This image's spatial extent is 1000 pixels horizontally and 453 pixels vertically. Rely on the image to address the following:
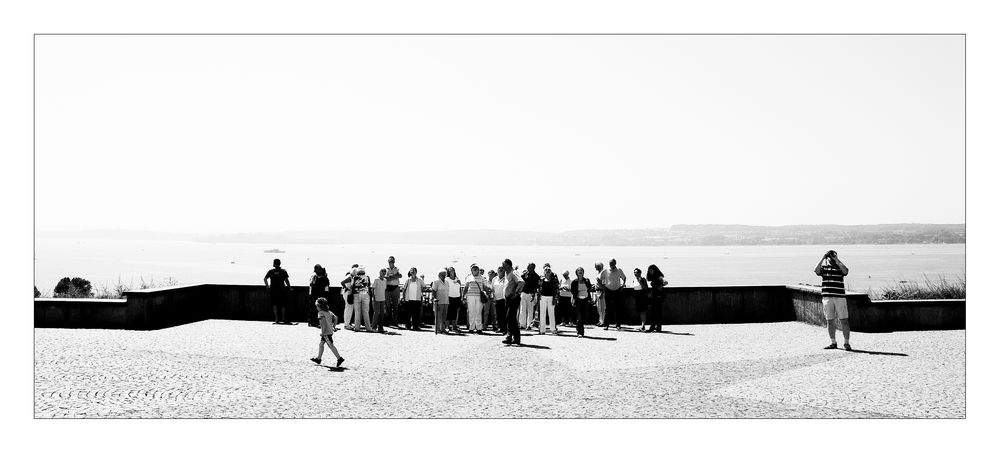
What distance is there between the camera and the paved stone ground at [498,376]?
25.1 feet

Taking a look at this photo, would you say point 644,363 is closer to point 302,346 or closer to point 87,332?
point 302,346

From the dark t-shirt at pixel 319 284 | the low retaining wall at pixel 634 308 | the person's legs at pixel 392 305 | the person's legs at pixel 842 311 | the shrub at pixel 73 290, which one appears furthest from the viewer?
the shrub at pixel 73 290

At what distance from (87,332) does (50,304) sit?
4.89 feet

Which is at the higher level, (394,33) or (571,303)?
(394,33)

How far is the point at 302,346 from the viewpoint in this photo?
40.9 ft

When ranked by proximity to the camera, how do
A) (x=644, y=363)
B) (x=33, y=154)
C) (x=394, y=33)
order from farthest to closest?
(x=644, y=363)
(x=394, y=33)
(x=33, y=154)

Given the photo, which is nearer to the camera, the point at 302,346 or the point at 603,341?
the point at 302,346

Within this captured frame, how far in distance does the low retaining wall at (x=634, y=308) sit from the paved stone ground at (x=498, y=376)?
64 centimetres

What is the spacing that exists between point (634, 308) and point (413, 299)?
4.79 meters

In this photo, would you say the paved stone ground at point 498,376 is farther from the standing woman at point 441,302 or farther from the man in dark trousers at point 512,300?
the standing woman at point 441,302

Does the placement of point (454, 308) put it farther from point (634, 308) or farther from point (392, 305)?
point (634, 308)

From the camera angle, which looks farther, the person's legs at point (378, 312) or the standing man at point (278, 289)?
the standing man at point (278, 289)

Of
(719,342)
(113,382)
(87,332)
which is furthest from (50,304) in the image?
(719,342)

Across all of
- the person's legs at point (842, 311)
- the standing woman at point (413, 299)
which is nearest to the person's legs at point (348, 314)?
the standing woman at point (413, 299)
